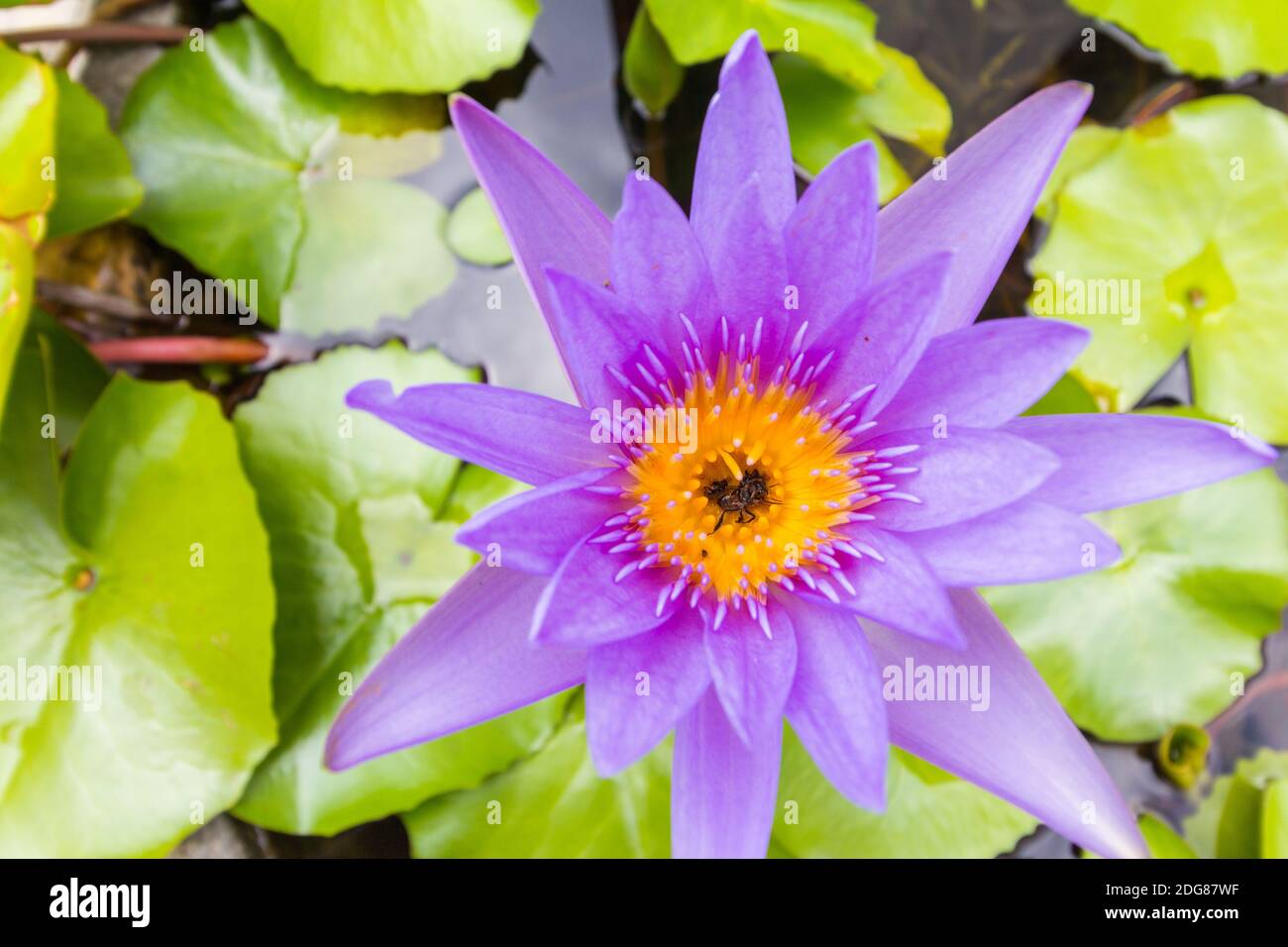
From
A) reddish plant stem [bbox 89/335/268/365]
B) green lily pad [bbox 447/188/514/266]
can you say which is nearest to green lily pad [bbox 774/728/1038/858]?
green lily pad [bbox 447/188/514/266]

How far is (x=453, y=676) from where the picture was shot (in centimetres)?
114

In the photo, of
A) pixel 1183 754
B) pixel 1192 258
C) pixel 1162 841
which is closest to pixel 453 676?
pixel 1162 841

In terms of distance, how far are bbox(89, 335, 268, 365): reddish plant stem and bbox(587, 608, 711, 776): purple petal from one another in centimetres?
132

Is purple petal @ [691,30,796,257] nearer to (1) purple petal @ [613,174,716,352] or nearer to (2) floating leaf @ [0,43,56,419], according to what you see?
(1) purple petal @ [613,174,716,352]

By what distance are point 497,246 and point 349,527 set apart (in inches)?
27.6

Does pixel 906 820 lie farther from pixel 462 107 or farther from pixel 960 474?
pixel 462 107

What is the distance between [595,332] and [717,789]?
0.61 metres

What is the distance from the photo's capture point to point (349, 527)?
1.74 metres

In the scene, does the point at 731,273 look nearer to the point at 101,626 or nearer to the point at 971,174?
the point at 971,174

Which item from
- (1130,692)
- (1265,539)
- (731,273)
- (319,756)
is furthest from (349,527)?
(1265,539)

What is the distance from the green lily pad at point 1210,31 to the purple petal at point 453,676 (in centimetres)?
176

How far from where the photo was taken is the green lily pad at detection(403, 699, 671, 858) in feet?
5.60

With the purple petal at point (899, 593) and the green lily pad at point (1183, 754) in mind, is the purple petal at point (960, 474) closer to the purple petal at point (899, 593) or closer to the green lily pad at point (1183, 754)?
the purple petal at point (899, 593)

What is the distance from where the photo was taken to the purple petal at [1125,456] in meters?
1.05
